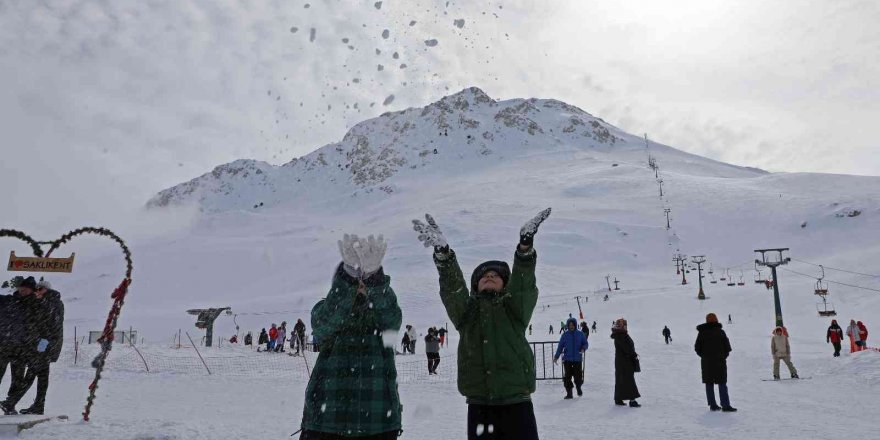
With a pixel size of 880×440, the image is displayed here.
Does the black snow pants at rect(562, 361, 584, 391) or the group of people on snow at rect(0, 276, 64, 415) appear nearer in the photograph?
the group of people on snow at rect(0, 276, 64, 415)

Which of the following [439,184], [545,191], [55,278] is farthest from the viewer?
[439,184]

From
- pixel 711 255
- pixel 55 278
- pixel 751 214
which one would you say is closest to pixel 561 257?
pixel 711 255

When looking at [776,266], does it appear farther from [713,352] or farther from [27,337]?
[27,337]

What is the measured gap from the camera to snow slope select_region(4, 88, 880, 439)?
8828 mm

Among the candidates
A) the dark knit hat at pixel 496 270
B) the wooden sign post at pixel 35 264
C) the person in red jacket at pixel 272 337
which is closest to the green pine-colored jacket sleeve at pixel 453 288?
the dark knit hat at pixel 496 270

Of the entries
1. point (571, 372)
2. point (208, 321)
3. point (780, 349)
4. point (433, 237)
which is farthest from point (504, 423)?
point (208, 321)

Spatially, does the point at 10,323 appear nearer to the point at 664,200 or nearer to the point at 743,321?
the point at 743,321

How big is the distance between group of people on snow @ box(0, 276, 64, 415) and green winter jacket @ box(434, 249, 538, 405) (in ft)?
16.2

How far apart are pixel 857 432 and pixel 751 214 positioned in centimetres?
9949

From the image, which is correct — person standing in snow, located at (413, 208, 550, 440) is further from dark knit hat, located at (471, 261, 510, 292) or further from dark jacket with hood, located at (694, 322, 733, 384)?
dark jacket with hood, located at (694, 322, 733, 384)

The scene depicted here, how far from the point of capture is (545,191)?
122 m

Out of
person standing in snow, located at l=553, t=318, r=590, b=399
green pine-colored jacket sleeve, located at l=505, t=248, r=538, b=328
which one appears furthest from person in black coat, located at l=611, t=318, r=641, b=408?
green pine-colored jacket sleeve, located at l=505, t=248, r=538, b=328

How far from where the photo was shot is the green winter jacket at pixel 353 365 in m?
3.68

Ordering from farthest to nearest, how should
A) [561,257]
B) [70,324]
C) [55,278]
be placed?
[55,278] → [561,257] → [70,324]
